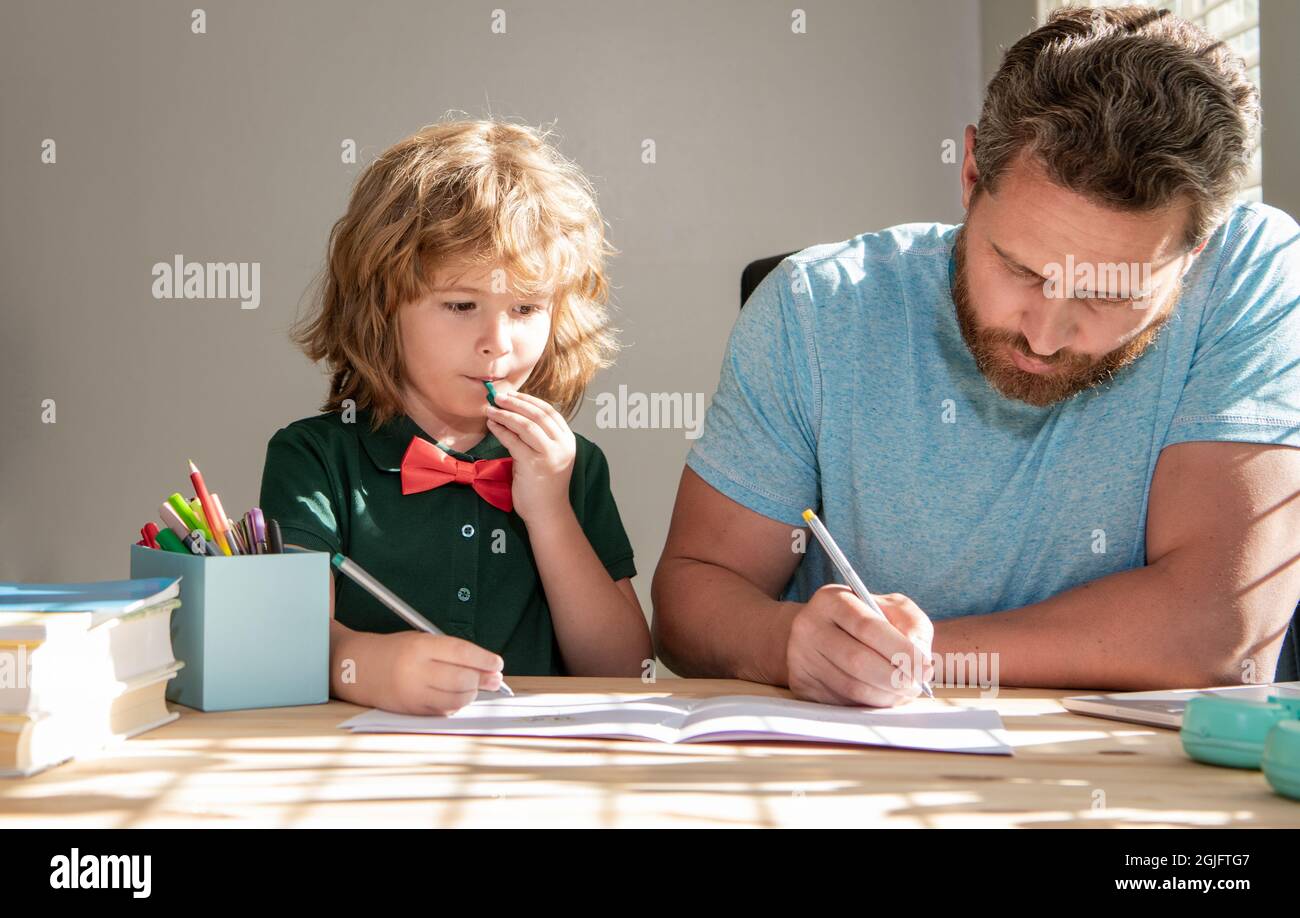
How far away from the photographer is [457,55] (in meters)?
3.29

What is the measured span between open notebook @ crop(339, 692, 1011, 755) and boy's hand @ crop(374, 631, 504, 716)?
1cm

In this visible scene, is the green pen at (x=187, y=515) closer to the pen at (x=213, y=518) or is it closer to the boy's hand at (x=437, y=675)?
the pen at (x=213, y=518)

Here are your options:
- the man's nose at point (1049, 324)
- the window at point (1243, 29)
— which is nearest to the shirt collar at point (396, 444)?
the man's nose at point (1049, 324)

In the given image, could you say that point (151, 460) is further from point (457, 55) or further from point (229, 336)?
point (457, 55)

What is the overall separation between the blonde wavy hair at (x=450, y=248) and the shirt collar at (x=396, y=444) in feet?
0.05

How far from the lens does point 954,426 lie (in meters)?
1.42

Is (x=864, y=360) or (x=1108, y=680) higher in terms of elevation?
(x=864, y=360)

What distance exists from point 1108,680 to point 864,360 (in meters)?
0.47

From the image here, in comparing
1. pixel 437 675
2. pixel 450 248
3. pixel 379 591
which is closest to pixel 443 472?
pixel 450 248

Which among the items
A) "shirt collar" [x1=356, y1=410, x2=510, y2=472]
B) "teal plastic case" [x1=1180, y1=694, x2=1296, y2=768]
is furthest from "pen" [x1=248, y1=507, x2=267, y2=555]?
"teal plastic case" [x1=1180, y1=694, x2=1296, y2=768]

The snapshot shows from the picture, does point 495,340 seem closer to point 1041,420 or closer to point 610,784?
point 1041,420

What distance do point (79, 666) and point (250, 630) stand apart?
178 mm
